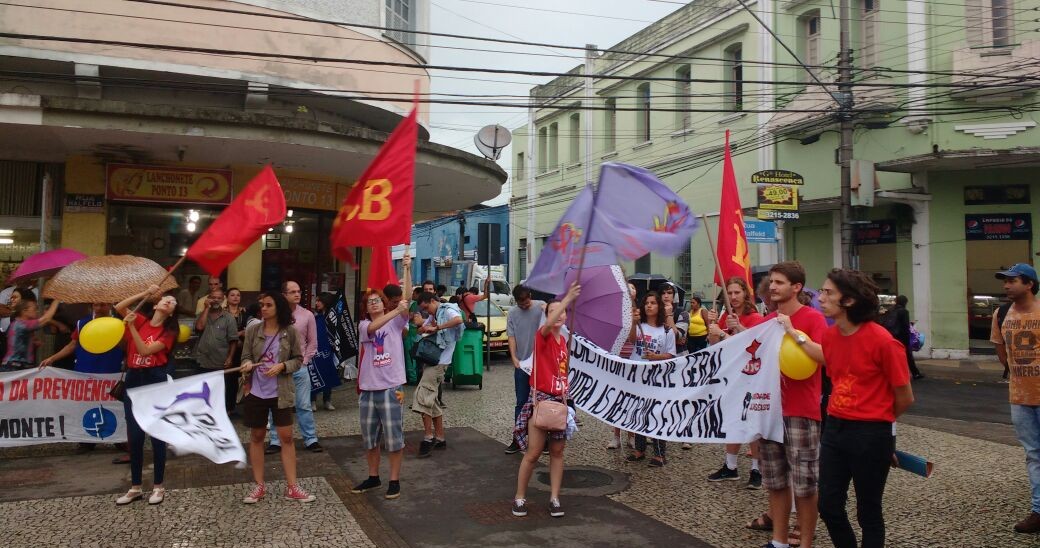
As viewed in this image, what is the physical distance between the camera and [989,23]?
16781 mm

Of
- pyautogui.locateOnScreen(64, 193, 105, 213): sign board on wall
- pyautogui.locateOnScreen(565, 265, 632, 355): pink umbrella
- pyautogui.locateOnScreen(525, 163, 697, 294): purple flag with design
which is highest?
pyautogui.locateOnScreen(64, 193, 105, 213): sign board on wall

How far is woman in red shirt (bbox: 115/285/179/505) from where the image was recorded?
5.87m

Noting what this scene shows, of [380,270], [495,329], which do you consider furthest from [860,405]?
[495,329]

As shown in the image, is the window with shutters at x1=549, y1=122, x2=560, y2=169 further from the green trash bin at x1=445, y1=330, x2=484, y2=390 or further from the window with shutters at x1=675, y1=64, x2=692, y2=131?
the green trash bin at x1=445, y1=330, x2=484, y2=390

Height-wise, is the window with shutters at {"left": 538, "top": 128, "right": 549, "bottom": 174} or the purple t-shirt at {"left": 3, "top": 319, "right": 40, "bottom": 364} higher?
the window with shutters at {"left": 538, "top": 128, "right": 549, "bottom": 174}

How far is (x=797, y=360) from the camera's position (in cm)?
443

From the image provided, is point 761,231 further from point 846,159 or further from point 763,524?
point 763,524

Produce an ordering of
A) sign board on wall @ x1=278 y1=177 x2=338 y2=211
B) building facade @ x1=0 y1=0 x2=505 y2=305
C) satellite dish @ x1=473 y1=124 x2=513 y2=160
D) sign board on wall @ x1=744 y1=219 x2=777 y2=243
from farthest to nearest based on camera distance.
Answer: sign board on wall @ x1=744 y1=219 x2=777 y2=243, satellite dish @ x1=473 y1=124 x2=513 y2=160, sign board on wall @ x1=278 y1=177 x2=338 y2=211, building facade @ x1=0 y1=0 x2=505 y2=305

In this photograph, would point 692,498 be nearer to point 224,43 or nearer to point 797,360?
point 797,360

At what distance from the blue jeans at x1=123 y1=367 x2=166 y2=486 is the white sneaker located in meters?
0.06

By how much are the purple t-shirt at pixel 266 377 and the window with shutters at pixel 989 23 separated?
17905 millimetres

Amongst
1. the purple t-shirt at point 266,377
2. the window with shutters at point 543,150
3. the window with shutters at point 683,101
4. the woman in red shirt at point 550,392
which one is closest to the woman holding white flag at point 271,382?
the purple t-shirt at point 266,377

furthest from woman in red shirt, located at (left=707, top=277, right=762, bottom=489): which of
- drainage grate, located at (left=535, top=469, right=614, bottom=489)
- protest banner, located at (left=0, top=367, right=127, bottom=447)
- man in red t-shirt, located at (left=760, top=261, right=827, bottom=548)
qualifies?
protest banner, located at (left=0, top=367, right=127, bottom=447)

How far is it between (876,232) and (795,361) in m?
16.8
